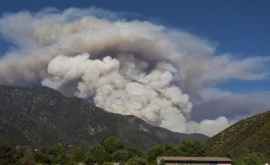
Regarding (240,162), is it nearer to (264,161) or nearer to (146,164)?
(264,161)

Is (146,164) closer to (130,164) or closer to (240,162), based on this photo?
(130,164)

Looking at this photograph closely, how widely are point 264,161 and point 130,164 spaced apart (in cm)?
5176

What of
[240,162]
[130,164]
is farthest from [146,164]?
[240,162]

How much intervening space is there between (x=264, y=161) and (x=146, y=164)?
151 ft

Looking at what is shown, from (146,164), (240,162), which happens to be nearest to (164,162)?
(146,164)

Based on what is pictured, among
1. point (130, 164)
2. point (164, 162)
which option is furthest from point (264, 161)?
point (130, 164)

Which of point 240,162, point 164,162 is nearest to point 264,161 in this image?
point 240,162

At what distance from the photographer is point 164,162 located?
199 m

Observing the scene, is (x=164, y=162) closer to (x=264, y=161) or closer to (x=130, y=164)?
(x=130, y=164)

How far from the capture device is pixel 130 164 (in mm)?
196625

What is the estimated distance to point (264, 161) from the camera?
191 m

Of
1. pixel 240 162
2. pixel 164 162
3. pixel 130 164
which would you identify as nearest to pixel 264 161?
pixel 240 162

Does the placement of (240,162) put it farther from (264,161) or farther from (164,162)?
(164,162)

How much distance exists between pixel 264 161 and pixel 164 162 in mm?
38671
